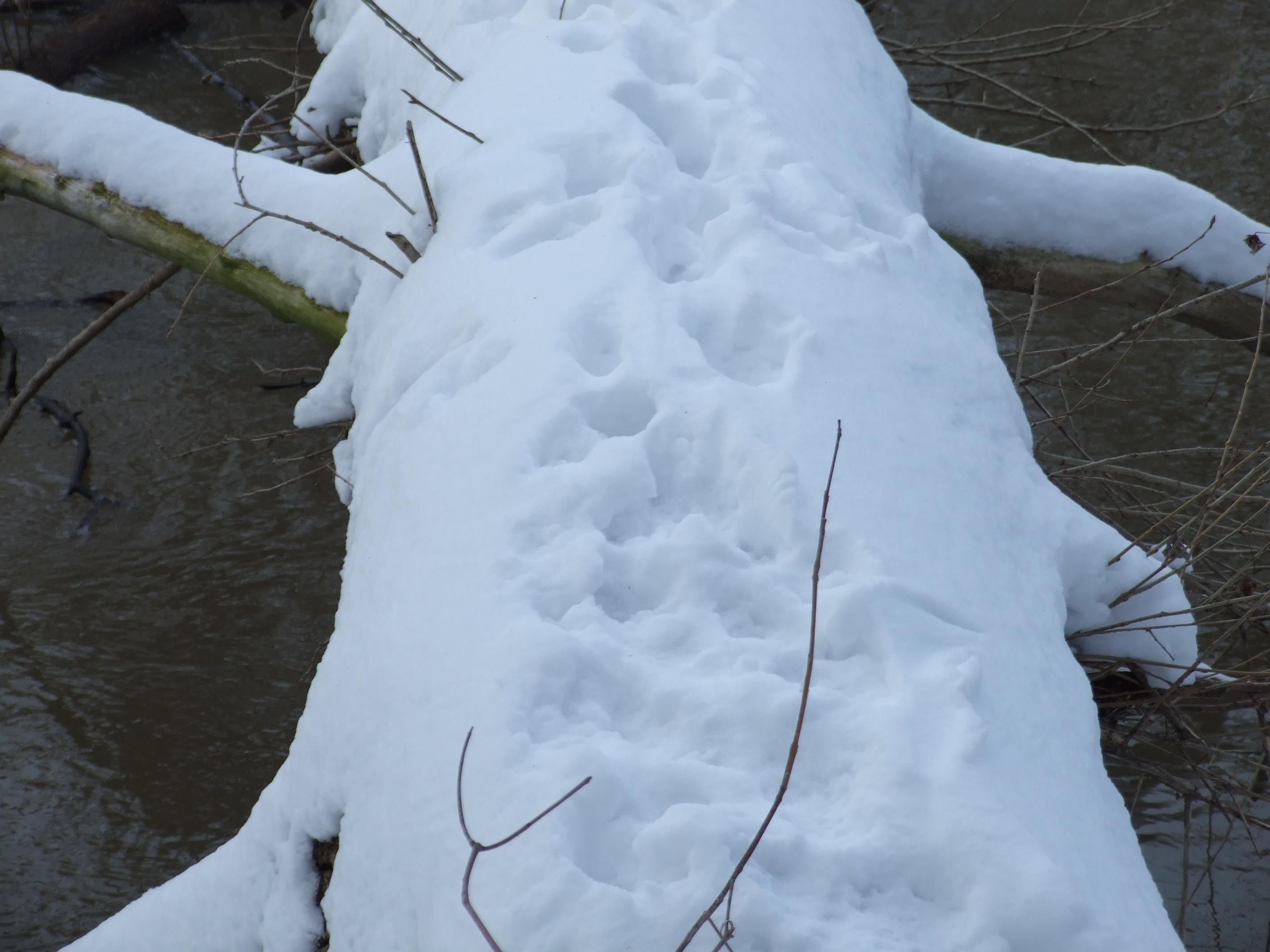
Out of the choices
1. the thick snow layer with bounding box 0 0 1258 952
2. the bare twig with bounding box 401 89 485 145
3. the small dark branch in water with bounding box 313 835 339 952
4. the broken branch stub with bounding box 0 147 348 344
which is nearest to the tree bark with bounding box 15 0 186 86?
the broken branch stub with bounding box 0 147 348 344

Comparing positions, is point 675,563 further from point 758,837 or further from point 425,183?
point 425,183

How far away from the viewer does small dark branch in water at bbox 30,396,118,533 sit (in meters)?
5.26

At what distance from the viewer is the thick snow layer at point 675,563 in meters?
1.23

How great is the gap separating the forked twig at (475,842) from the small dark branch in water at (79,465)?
475 centimetres

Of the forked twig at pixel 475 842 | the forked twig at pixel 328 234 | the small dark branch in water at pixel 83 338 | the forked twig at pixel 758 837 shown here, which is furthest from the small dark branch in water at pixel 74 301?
the forked twig at pixel 758 837

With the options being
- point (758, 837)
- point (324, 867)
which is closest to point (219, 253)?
point (324, 867)

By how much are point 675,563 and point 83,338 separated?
2.85m

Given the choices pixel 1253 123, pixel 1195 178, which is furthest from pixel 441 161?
pixel 1253 123

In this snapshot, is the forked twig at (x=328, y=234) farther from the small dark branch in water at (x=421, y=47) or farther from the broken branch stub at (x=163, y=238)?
the small dark branch in water at (x=421, y=47)

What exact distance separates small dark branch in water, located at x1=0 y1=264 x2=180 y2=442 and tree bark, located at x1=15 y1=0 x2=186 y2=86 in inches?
→ 173

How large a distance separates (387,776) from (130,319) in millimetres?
6081

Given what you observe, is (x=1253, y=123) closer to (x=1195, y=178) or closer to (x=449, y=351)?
(x=1195, y=178)

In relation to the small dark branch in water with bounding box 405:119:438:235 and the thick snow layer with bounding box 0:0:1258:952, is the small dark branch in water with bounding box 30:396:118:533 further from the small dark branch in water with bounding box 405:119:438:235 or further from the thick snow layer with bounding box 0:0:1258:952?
the small dark branch in water with bounding box 405:119:438:235

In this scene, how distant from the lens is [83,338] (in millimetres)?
3516
